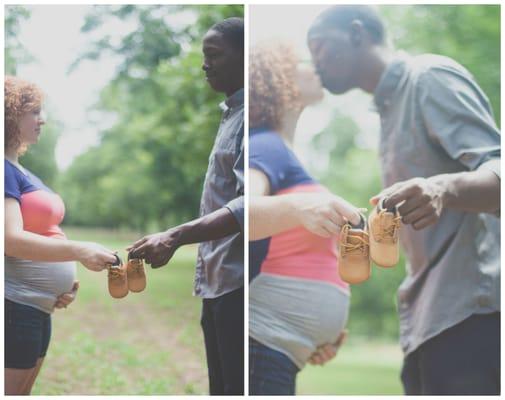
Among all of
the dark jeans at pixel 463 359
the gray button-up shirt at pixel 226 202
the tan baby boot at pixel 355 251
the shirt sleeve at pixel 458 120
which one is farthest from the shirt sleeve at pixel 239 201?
the dark jeans at pixel 463 359

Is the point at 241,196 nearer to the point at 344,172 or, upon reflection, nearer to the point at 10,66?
the point at 10,66

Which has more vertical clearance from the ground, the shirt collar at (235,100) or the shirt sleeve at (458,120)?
the shirt collar at (235,100)

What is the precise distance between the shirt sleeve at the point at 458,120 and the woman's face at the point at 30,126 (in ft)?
4.73

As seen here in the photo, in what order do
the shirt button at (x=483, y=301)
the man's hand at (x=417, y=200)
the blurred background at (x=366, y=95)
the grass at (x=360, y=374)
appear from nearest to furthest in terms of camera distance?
the man's hand at (x=417, y=200), the shirt button at (x=483, y=301), the blurred background at (x=366, y=95), the grass at (x=360, y=374)

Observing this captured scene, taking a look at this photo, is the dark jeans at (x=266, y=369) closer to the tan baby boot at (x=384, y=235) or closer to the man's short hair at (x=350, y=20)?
the tan baby boot at (x=384, y=235)

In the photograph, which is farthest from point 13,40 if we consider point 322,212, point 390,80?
point 390,80

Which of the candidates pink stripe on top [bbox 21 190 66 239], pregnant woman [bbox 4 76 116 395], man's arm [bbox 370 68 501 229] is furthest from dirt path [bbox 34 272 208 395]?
man's arm [bbox 370 68 501 229]

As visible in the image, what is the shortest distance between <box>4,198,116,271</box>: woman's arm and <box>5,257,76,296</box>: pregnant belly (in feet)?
0.07

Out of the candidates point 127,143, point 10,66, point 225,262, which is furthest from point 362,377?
point 10,66

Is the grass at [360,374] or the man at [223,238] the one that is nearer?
the man at [223,238]

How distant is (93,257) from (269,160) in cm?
74

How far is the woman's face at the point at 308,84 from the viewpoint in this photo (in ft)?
8.66

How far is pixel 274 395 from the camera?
2543mm

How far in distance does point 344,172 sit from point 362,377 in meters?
1.10
